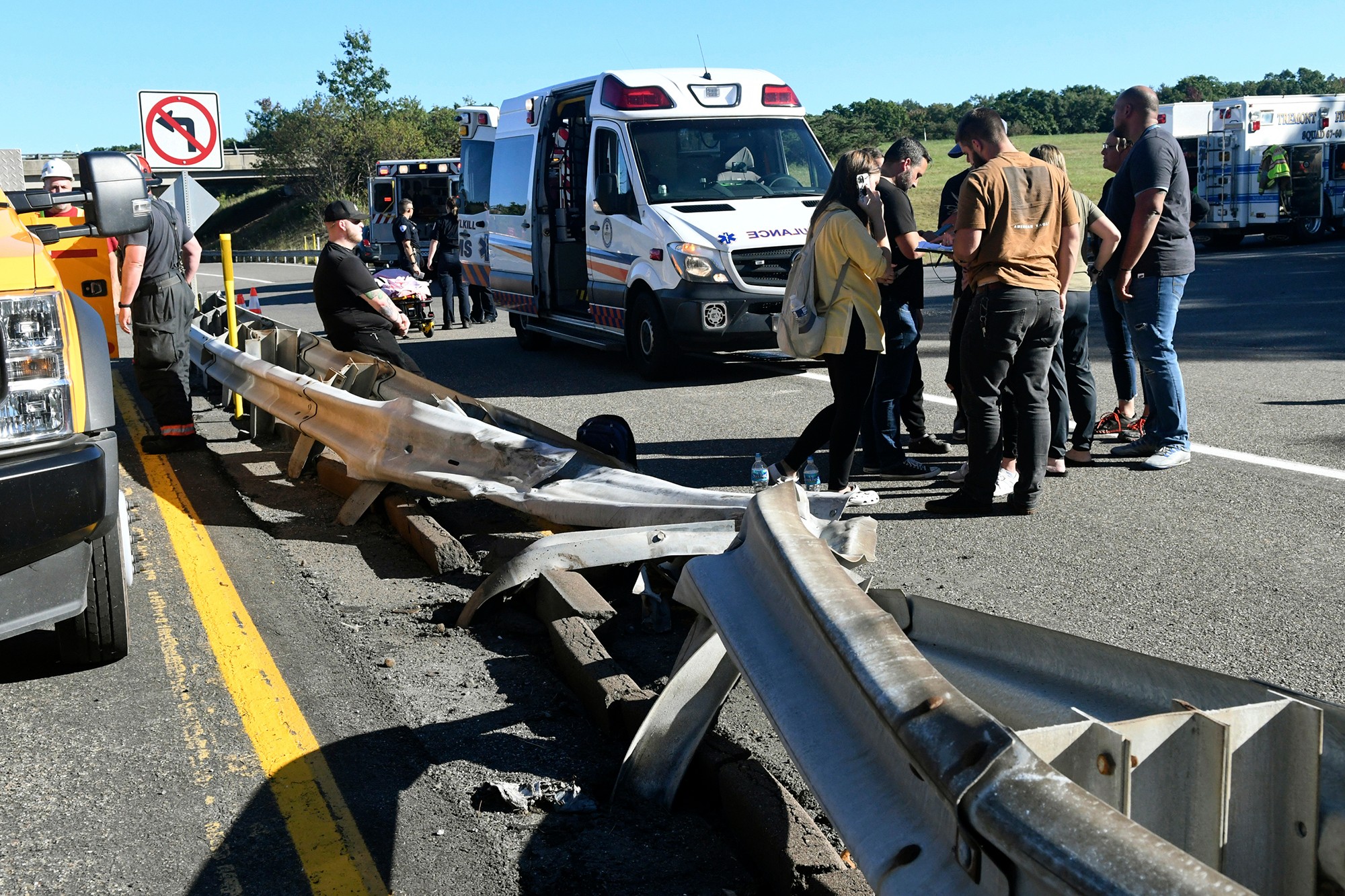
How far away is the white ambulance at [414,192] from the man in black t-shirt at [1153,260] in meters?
22.4

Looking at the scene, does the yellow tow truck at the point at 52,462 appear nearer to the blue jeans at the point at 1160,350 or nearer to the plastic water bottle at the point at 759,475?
the plastic water bottle at the point at 759,475

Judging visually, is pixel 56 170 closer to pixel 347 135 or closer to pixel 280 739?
pixel 280 739

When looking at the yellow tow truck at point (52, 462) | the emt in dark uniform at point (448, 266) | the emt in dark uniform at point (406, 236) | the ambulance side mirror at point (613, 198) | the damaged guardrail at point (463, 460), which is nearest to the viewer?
the yellow tow truck at point (52, 462)

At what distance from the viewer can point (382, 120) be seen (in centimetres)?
7894

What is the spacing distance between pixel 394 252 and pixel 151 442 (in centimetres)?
2077

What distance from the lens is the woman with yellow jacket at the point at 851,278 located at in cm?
638

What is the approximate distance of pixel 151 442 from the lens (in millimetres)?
8828

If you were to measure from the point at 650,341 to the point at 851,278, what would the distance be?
5364mm

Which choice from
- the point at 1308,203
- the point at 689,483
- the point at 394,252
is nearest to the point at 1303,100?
the point at 1308,203

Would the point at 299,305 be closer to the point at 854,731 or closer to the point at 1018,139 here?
the point at 854,731

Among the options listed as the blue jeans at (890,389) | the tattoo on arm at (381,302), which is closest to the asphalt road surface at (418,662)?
the blue jeans at (890,389)

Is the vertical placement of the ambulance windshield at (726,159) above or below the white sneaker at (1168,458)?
above

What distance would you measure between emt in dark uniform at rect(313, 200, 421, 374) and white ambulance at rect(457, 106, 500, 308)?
6.85 meters

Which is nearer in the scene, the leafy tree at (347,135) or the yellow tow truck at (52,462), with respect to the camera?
the yellow tow truck at (52,462)
